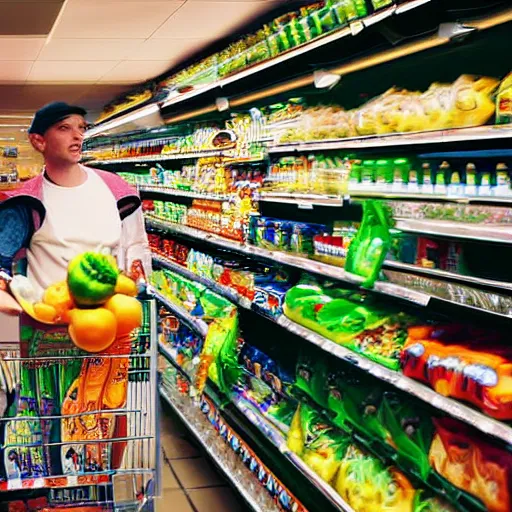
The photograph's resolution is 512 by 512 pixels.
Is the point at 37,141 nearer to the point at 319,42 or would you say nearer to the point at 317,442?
the point at 319,42

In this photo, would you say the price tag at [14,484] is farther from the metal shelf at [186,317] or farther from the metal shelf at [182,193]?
the metal shelf at [182,193]

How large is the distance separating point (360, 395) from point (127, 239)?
42.8 inches

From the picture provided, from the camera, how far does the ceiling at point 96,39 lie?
4.03 meters

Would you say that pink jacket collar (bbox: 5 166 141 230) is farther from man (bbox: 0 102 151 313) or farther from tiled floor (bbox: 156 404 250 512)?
tiled floor (bbox: 156 404 250 512)

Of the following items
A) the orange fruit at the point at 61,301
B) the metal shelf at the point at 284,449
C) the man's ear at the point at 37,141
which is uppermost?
the man's ear at the point at 37,141

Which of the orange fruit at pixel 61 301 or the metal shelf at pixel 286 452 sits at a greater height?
the orange fruit at pixel 61 301

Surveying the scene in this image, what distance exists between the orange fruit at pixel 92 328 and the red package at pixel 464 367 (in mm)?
947

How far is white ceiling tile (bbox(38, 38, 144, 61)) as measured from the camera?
5.01 m

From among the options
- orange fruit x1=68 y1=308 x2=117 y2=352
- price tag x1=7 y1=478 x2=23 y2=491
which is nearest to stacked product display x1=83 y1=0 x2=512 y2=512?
orange fruit x1=68 y1=308 x2=117 y2=352

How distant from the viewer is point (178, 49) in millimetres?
5430

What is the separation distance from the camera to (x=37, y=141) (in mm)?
3047

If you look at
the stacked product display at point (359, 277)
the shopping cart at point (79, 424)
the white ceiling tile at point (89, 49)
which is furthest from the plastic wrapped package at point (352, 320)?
the white ceiling tile at point (89, 49)

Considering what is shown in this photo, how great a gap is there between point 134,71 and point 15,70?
90cm

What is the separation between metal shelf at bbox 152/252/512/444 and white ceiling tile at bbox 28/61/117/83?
2.96m
